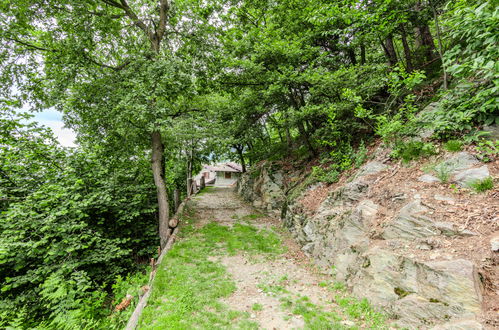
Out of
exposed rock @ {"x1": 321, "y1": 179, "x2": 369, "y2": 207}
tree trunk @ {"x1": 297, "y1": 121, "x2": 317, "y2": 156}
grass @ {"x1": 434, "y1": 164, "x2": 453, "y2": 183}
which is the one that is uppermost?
tree trunk @ {"x1": 297, "y1": 121, "x2": 317, "y2": 156}

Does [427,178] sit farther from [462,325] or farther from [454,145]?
[462,325]

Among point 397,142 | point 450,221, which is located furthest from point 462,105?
point 450,221

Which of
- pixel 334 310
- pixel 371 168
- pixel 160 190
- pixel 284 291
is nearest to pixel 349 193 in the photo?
pixel 371 168

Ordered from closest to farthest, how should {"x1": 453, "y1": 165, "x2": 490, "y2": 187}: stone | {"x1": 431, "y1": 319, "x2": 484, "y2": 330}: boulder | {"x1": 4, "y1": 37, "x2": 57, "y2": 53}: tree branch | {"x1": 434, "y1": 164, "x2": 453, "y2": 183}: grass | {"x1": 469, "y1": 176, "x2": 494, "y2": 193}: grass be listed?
{"x1": 431, "y1": 319, "x2": 484, "y2": 330}: boulder < {"x1": 469, "y1": 176, "x2": 494, "y2": 193}: grass < {"x1": 453, "y1": 165, "x2": 490, "y2": 187}: stone < {"x1": 434, "y1": 164, "x2": 453, "y2": 183}: grass < {"x1": 4, "y1": 37, "x2": 57, "y2": 53}: tree branch

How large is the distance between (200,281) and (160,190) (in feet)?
15.7

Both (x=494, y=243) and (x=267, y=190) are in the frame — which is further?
(x=267, y=190)

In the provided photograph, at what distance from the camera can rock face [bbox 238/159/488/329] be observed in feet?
9.43

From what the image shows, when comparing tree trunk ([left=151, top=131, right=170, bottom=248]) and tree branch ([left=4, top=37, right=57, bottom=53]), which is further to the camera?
tree trunk ([left=151, top=131, right=170, bottom=248])

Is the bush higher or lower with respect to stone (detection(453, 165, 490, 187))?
higher

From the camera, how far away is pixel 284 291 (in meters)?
5.00

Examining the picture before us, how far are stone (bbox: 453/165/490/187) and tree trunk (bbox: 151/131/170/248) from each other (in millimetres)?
9212

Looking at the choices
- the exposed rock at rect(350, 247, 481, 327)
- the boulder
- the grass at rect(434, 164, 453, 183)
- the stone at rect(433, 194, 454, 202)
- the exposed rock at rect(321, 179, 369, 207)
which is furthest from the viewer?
the exposed rock at rect(321, 179, 369, 207)

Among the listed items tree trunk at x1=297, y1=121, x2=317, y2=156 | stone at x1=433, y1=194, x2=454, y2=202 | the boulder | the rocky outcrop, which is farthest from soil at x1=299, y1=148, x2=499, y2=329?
the rocky outcrop

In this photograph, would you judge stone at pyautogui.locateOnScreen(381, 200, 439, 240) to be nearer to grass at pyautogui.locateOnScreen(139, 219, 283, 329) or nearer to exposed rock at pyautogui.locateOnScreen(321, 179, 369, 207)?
exposed rock at pyautogui.locateOnScreen(321, 179, 369, 207)
